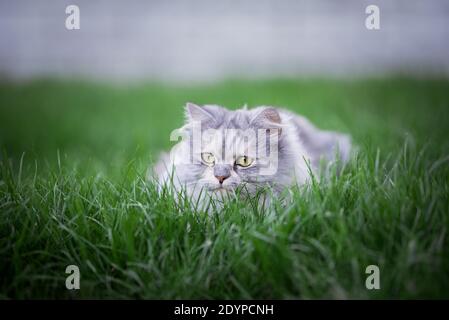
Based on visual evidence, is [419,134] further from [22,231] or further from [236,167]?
[22,231]

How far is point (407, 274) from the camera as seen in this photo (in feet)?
6.10

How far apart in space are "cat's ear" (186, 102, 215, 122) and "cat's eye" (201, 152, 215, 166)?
22 cm

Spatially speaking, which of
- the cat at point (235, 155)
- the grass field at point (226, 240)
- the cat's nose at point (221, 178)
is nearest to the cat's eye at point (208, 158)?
the cat at point (235, 155)

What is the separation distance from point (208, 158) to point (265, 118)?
391 millimetres

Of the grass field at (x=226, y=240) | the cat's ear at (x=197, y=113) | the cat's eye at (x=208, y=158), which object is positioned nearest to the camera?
the grass field at (x=226, y=240)

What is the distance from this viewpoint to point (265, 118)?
8.65 feet

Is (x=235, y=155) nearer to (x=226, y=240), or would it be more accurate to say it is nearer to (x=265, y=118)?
(x=265, y=118)

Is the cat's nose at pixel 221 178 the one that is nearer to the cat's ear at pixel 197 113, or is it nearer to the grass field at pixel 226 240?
the grass field at pixel 226 240

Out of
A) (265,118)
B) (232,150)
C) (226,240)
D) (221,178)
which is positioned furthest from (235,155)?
(226,240)

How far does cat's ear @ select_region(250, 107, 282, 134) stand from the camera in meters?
2.62

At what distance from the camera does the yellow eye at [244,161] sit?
2.50 metres
